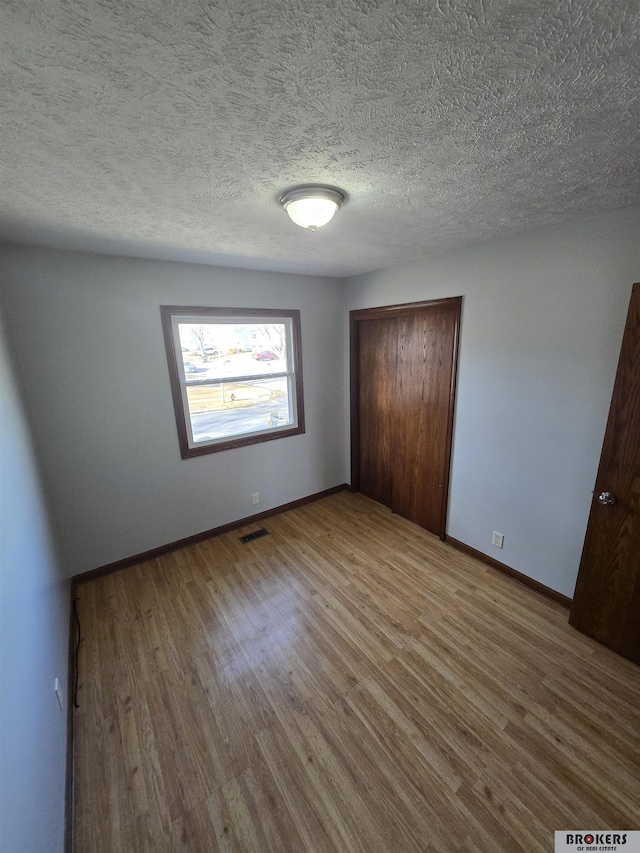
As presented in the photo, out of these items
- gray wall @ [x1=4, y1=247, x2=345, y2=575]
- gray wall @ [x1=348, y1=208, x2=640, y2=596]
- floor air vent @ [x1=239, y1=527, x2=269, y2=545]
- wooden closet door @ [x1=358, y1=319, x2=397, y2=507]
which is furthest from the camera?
wooden closet door @ [x1=358, y1=319, x2=397, y2=507]

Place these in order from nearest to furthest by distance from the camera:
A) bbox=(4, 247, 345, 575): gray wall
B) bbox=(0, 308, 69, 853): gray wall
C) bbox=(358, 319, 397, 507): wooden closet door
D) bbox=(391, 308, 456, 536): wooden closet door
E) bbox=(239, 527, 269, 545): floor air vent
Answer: bbox=(0, 308, 69, 853): gray wall
bbox=(4, 247, 345, 575): gray wall
bbox=(391, 308, 456, 536): wooden closet door
bbox=(239, 527, 269, 545): floor air vent
bbox=(358, 319, 397, 507): wooden closet door

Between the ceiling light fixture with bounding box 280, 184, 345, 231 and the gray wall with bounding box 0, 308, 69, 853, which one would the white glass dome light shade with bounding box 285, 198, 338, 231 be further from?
the gray wall with bounding box 0, 308, 69, 853

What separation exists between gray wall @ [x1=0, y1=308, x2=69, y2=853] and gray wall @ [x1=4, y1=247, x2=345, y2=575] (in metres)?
0.40

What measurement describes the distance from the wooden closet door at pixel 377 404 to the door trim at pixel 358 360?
0.05m

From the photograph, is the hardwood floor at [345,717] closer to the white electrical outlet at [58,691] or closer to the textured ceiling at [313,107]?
the white electrical outlet at [58,691]

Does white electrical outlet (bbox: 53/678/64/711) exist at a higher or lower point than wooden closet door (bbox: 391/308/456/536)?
lower

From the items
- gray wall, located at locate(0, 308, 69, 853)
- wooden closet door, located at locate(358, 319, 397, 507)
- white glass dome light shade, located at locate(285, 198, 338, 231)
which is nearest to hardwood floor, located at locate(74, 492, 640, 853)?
gray wall, located at locate(0, 308, 69, 853)

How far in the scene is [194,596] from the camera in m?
2.33

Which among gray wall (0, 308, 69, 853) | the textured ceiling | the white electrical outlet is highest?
the textured ceiling

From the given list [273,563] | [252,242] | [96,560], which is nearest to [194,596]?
[273,563]

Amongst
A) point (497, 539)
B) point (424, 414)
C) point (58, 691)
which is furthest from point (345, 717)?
point (424, 414)

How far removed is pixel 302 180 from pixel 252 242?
0.86 meters

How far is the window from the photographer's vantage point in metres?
2.62

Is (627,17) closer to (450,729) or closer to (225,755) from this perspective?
(450,729)
